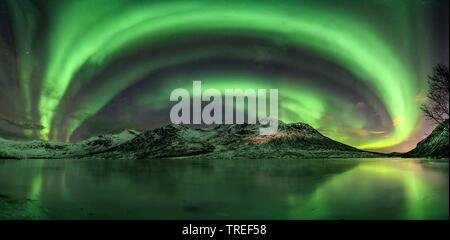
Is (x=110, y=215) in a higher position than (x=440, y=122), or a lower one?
lower

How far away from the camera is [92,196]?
3650 centimetres
